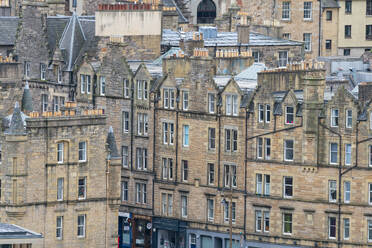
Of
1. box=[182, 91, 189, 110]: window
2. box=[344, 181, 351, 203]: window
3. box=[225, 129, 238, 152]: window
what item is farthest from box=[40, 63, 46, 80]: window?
box=[344, 181, 351, 203]: window

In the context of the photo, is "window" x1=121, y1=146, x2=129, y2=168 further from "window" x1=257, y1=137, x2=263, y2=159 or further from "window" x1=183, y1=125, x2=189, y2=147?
"window" x1=257, y1=137, x2=263, y2=159

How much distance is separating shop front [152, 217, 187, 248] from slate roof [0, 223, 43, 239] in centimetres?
2334

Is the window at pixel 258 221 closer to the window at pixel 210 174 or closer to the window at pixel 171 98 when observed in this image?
the window at pixel 210 174

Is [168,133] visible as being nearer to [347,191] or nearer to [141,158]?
[141,158]

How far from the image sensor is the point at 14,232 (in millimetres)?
151500

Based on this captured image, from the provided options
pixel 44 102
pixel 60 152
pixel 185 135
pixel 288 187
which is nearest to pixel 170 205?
pixel 185 135

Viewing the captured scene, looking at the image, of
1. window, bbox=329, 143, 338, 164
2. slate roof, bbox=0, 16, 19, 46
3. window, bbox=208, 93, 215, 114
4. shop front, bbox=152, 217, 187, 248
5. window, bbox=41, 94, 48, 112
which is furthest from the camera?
slate roof, bbox=0, 16, 19, 46

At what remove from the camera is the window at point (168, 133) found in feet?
585

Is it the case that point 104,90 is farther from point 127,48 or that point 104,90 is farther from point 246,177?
point 246,177

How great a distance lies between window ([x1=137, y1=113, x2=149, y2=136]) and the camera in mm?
180875

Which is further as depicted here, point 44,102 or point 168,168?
point 44,102

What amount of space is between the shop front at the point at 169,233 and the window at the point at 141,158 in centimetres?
424

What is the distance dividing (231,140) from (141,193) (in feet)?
36.4

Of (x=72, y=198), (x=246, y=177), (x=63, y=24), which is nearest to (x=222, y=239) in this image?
(x=246, y=177)
